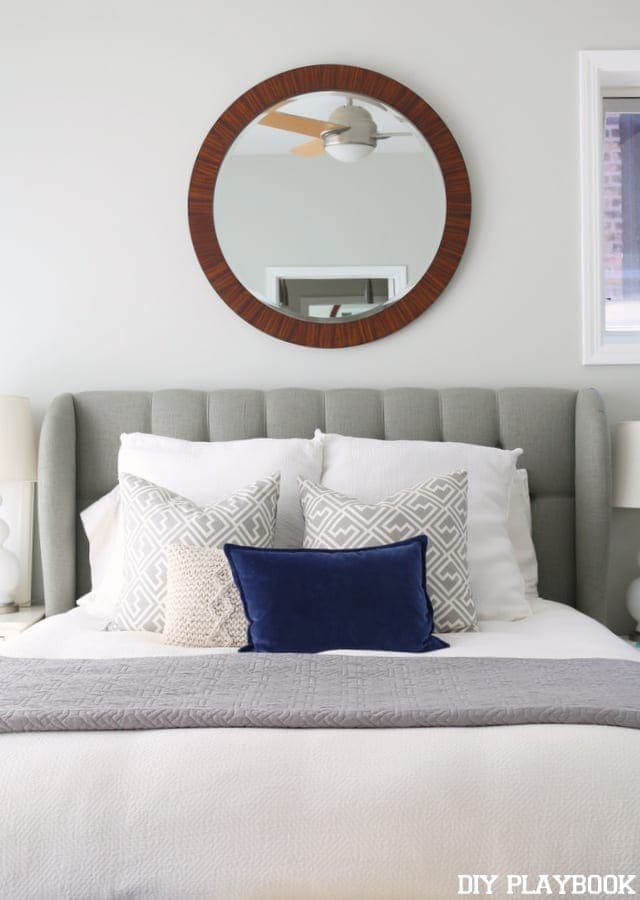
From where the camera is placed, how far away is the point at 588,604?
2855 mm

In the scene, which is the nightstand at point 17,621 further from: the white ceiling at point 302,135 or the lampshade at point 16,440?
the white ceiling at point 302,135

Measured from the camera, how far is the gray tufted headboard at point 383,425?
2924 millimetres

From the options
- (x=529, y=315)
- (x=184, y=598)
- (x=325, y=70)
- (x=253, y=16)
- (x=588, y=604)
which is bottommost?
(x=588, y=604)

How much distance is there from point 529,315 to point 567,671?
1614mm

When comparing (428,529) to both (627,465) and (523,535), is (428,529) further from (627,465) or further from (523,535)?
(627,465)

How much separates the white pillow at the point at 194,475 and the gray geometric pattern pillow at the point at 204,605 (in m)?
0.36

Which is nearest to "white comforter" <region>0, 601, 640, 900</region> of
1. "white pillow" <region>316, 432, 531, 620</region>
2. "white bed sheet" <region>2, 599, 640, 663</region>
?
"white bed sheet" <region>2, 599, 640, 663</region>

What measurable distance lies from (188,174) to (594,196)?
1328 millimetres

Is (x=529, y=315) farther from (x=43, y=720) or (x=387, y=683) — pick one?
(x=43, y=720)

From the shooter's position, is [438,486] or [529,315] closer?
[438,486]

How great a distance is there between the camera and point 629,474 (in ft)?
9.37

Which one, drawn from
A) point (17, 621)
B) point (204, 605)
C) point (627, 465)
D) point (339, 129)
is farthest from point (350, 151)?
point (17, 621)

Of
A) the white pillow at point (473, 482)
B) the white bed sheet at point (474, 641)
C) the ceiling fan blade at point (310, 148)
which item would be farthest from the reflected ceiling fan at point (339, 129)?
the white bed sheet at point (474, 641)

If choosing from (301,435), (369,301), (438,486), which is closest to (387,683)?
(438,486)
